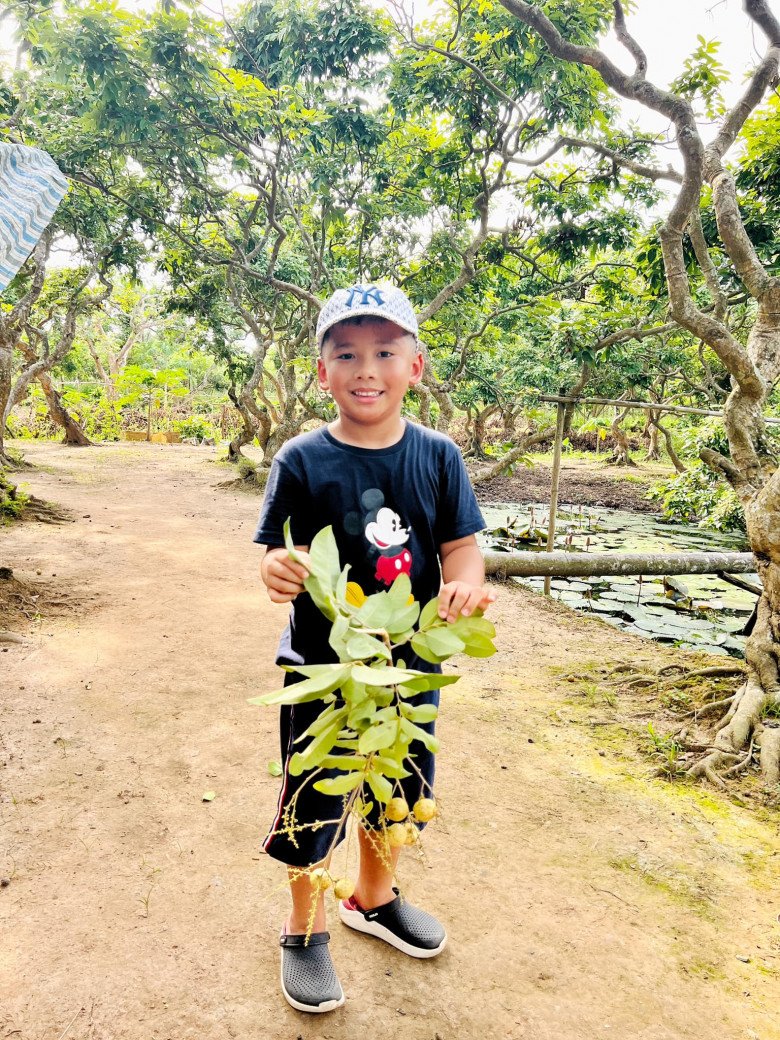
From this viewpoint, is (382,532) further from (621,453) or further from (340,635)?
Result: (621,453)

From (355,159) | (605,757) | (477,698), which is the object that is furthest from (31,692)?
(355,159)

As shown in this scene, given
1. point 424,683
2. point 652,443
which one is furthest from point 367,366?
point 652,443

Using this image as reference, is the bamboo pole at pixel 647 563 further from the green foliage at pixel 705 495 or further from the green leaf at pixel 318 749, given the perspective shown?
the green leaf at pixel 318 749

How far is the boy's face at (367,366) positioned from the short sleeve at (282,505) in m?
0.22

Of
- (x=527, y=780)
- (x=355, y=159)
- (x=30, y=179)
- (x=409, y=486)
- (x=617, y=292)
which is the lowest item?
(x=527, y=780)

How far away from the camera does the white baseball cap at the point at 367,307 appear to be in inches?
56.1

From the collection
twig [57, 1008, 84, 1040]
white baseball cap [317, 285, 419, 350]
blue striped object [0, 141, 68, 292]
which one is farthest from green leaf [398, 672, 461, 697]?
blue striped object [0, 141, 68, 292]

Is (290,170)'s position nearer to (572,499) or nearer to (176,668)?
(176,668)

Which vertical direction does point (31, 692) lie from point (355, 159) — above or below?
below

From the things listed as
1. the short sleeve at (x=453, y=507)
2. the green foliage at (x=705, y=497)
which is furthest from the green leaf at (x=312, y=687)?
the green foliage at (x=705, y=497)

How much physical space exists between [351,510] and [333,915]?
1.37 meters

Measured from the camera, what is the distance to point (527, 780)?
109 inches

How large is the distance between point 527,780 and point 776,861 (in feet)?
3.17

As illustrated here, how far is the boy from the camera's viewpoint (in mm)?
1465
